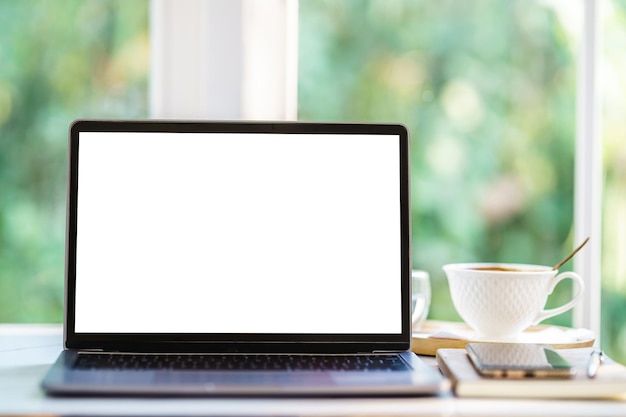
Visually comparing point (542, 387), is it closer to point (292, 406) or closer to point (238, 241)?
point (292, 406)

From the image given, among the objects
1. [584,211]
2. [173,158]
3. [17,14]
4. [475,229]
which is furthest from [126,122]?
[584,211]

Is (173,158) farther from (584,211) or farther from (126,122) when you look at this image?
(584,211)

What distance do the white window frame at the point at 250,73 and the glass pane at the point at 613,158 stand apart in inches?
1.4

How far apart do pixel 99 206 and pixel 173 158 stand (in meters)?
0.13

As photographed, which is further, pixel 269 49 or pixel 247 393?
pixel 269 49

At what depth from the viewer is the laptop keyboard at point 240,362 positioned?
2.97 ft

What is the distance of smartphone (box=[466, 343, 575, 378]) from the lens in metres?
0.84

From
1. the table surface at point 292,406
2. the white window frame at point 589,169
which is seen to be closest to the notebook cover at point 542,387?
the table surface at point 292,406

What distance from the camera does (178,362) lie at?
3.05 ft

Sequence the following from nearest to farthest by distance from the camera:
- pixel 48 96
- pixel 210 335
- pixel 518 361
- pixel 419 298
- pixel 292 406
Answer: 1. pixel 292 406
2. pixel 518 361
3. pixel 210 335
4. pixel 419 298
5. pixel 48 96

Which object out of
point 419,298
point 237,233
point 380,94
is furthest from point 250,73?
point 419,298

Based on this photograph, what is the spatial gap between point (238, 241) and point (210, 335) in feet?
0.45

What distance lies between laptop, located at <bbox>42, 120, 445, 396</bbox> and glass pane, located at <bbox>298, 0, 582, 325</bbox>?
1.25 ft

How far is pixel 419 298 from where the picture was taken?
3.85ft
